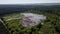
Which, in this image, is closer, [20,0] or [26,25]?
[26,25]

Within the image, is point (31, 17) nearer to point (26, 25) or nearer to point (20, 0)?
point (26, 25)

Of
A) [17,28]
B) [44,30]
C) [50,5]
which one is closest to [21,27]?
[17,28]

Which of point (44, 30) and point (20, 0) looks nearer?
point (44, 30)

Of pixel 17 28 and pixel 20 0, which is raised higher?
pixel 20 0

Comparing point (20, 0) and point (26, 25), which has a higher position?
point (20, 0)

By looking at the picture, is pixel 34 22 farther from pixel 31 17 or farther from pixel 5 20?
pixel 5 20

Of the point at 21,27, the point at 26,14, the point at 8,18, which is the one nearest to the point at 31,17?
the point at 26,14

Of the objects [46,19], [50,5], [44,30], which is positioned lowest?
[44,30]

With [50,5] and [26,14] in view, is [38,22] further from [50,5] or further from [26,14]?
[50,5]
